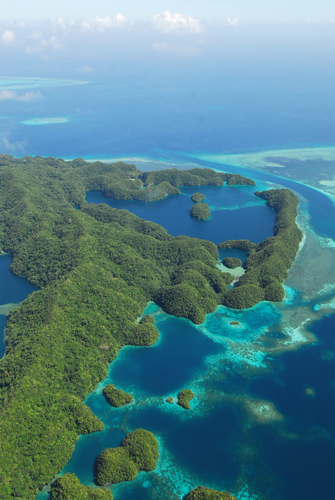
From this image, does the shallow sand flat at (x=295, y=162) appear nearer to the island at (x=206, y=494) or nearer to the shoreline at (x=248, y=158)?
A: the shoreline at (x=248, y=158)

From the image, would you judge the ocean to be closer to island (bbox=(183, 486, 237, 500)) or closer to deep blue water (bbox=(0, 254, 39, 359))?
deep blue water (bbox=(0, 254, 39, 359))

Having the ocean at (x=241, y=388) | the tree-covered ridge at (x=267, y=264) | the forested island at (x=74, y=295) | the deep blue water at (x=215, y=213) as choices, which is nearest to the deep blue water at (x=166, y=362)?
the ocean at (x=241, y=388)

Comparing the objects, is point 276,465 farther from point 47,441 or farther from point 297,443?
point 47,441

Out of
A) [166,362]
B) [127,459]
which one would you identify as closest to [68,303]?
[166,362]

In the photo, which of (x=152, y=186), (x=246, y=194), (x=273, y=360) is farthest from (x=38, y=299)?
(x=246, y=194)

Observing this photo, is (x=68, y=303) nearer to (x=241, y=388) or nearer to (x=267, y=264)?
(x=241, y=388)
